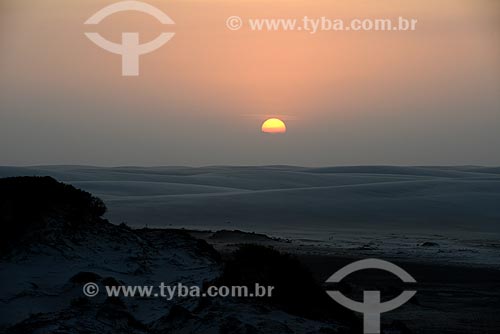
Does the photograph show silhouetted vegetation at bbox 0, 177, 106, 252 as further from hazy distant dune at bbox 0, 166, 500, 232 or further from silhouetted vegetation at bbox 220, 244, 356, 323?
hazy distant dune at bbox 0, 166, 500, 232

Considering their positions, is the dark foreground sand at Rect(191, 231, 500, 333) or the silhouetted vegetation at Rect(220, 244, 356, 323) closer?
the silhouetted vegetation at Rect(220, 244, 356, 323)

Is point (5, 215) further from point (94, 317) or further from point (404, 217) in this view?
point (404, 217)

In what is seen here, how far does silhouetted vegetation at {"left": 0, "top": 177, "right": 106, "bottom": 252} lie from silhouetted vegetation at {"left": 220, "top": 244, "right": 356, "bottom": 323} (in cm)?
336

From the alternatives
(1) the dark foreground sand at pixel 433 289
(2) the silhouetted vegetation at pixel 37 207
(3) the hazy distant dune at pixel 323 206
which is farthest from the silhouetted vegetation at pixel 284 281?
(3) the hazy distant dune at pixel 323 206

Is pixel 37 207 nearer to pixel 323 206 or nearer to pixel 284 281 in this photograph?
pixel 284 281

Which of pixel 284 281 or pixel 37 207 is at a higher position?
pixel 37 207

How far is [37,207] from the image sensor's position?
46.7ft

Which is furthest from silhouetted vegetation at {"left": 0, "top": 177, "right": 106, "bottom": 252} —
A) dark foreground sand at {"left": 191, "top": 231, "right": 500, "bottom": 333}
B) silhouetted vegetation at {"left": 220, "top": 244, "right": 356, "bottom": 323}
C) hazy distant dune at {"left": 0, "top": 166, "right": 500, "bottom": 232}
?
hazy distant dune at {"left": 0, "top": 166, "right": 500, "bottom": 232}

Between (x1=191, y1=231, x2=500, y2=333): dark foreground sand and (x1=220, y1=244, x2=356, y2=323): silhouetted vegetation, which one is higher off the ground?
(x1=220, y1=244, x2=356, y2=323): silhouetted vegetation

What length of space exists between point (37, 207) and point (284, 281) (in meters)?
4.68

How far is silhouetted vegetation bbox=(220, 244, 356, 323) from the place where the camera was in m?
11.7

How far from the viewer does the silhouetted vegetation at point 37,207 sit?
13.7 metres

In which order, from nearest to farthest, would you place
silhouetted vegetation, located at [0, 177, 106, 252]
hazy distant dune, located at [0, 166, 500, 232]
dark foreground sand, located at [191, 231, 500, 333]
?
dark foreground sand, located at [191, 231, 500, 333]
silhouetted vegetation, located at [0, 177, 106, 252]
hazy distant dune, located at [0, 166, 500, 232]

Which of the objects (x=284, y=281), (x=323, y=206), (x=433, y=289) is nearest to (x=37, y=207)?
(x=284, y=281)
